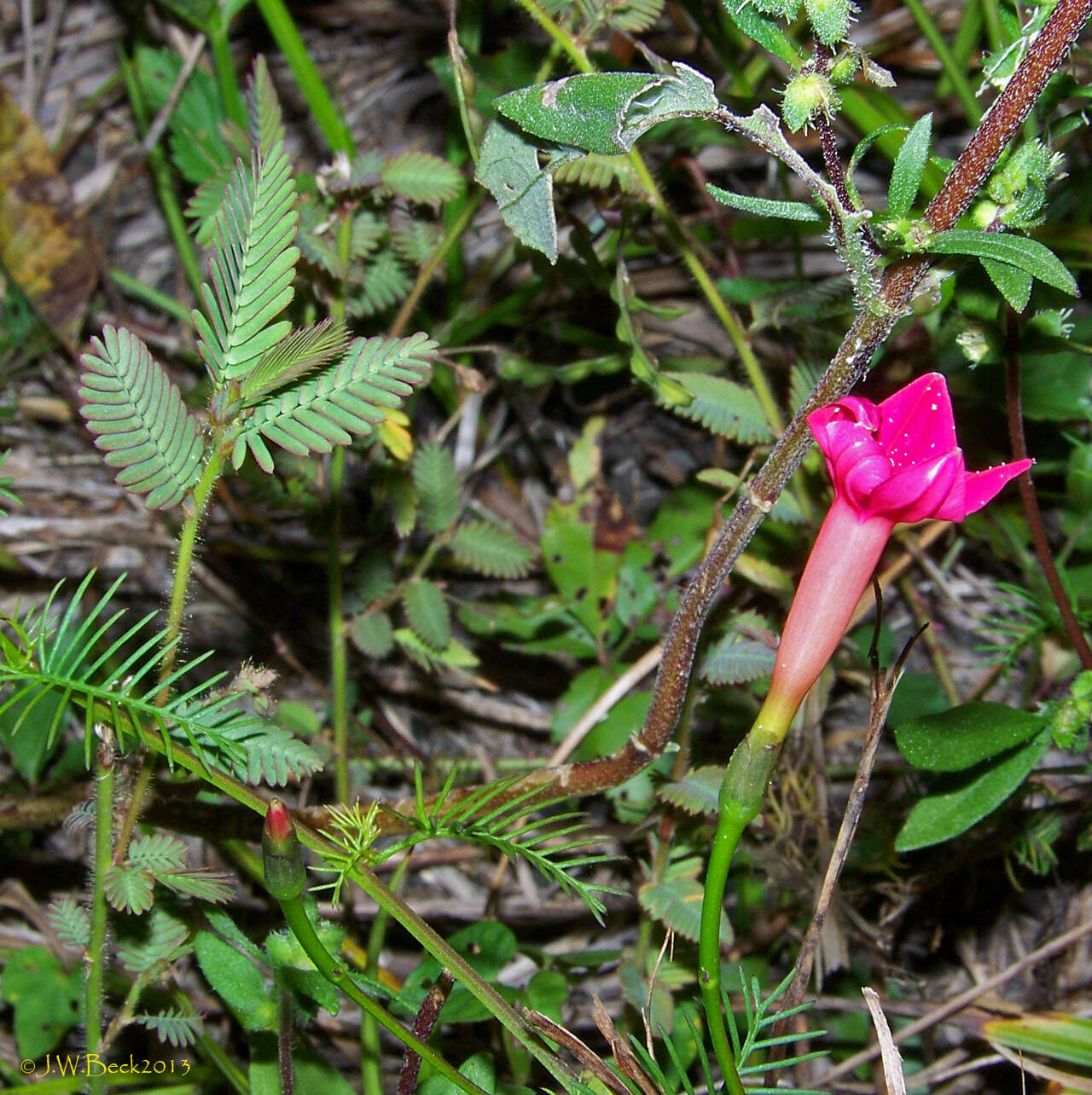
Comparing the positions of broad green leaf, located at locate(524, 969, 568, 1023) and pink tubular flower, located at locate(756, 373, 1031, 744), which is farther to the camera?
broad green leaf, located at locate(524, 969, 568, 1023)

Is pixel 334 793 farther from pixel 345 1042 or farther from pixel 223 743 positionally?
pixel 223 743

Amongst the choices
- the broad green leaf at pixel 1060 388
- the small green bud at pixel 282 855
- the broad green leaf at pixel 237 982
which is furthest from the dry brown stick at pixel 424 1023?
the broad green leaf at pixel 1060 388

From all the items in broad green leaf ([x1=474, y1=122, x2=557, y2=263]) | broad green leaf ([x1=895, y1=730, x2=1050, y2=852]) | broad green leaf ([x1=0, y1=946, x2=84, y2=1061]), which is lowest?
broad green leaf ([x1=0, y1=946, x2=84, y2=1061])

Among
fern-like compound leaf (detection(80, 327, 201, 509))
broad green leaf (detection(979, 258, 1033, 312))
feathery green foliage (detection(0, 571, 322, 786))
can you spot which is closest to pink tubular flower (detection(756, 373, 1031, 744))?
broad green leaf (detection(979, 258, 1033, 312))

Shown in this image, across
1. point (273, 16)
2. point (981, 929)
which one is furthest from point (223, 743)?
point (981, 929)

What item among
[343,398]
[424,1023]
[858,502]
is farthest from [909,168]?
[424,1023]

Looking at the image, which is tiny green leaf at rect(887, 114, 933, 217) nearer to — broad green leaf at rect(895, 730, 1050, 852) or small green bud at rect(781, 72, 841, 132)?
small green bud at rect(781, 72, 841, 132)

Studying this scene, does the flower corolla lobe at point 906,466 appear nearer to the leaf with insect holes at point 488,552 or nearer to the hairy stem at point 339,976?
the hairy stem at point 339,976
